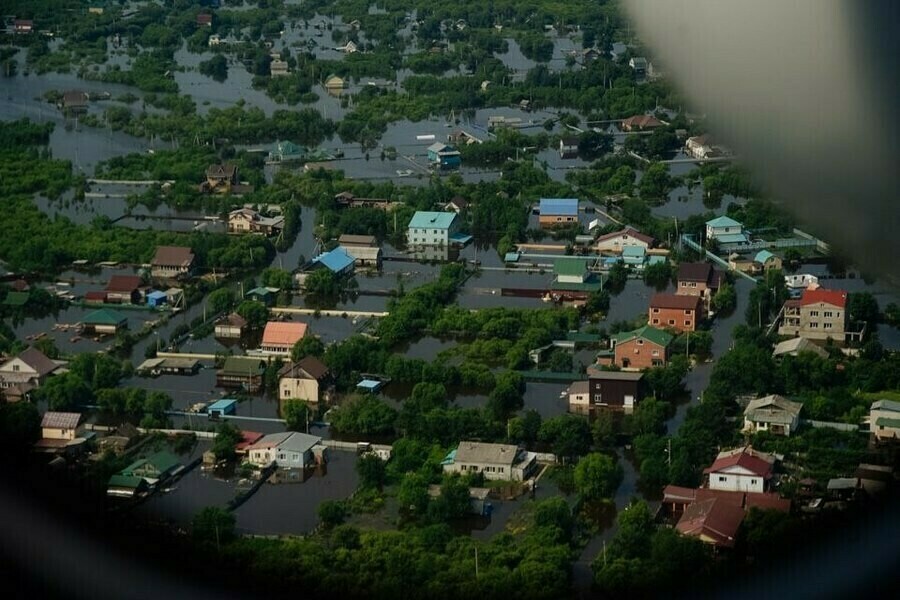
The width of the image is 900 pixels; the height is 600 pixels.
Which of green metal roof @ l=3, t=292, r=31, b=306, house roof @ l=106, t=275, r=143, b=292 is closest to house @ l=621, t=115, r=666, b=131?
house roof @ l=106, t=275, r=143, b=292

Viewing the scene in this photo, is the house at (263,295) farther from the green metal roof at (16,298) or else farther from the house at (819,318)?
the house at (819,318)

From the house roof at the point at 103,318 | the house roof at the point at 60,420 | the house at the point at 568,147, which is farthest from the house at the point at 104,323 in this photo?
the house at the point at 568,147

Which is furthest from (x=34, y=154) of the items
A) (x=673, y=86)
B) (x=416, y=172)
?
(x=673, y=86)

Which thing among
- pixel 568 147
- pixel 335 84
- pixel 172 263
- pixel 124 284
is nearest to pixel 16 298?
pixel 124 284

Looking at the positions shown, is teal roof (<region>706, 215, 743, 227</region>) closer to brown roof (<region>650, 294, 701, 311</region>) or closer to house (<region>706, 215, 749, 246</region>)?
house (<region>706, 215, 749, 246</region>)

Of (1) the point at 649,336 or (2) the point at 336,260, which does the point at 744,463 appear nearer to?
(1) the point at 649,336

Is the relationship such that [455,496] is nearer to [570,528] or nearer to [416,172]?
[570,528]

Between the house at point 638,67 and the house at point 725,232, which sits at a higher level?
the house at point 638,67

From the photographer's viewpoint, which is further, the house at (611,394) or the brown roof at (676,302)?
the brown roof at (676,302)
